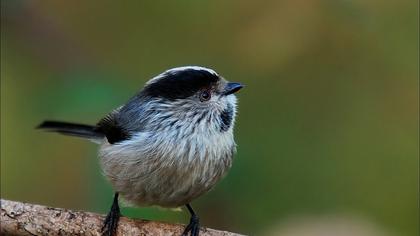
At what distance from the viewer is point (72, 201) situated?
165 inches

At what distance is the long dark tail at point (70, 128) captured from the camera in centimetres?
375

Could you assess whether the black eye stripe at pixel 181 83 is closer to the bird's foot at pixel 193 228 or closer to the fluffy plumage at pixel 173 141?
the fluffy plumage at pixel 173 141

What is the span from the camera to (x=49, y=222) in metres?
2.99

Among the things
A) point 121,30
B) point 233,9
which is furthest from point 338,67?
point 121,30

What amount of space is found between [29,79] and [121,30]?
66 centimetres

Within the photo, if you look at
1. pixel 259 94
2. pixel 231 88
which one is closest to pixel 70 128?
pixel 231 88

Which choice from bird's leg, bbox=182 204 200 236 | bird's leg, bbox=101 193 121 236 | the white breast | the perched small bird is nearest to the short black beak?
the perched small bird

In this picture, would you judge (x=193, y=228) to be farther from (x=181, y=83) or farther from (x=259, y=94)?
(x=259, y=94)

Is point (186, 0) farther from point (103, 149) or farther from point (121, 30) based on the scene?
point (103, 149)

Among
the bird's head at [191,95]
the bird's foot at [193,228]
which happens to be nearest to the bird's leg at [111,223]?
the bird's foot at [193,228]

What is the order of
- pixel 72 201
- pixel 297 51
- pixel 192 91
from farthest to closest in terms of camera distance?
pixel 297 51, pixel 72 201, pixel 192 91

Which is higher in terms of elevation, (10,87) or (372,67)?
(372,67)

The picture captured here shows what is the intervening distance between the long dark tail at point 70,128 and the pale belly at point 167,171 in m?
0.49

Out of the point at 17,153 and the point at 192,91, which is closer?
the point at 192,91
